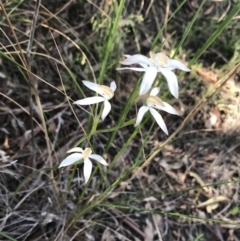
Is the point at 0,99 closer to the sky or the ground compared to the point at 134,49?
closer to the ground

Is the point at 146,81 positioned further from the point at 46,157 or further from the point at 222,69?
the point at 222,69

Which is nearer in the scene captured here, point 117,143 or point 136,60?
point 136,60

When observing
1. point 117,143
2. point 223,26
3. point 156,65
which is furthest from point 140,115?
point 117,143

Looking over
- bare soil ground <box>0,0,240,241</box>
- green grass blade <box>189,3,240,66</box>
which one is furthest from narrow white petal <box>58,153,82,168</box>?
bare soil ground <box>0,0,240,241</box>

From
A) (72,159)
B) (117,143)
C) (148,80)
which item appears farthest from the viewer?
(117,143)

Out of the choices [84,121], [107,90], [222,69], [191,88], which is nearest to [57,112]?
[84,121]

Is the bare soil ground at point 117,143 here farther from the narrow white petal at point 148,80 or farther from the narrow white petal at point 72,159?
the narrow white petal at point 148,80

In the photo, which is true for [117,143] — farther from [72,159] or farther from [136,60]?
[136,60]

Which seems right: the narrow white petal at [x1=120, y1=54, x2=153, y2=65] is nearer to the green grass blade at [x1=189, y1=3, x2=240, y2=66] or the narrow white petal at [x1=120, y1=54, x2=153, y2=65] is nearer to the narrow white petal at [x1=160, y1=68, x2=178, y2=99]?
the narrow white petal at [x1=160, y1=68, x2=178, y2=99]

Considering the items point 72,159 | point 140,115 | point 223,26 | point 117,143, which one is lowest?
point 117,143

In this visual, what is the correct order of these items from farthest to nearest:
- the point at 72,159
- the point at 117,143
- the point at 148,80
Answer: the point at 117,143 → the point at 72,159 → the point at 148,80
